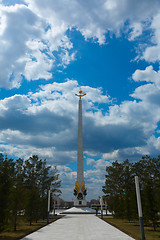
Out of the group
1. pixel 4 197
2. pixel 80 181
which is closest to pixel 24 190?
pixel 4 197

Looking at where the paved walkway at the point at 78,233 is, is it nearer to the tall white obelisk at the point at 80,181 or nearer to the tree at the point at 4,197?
the tree at the point at 4,197

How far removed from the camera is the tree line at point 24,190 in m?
15.2

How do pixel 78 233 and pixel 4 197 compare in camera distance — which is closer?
pixel 4 197

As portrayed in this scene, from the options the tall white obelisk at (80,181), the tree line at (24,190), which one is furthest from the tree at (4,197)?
the tall white obelisk at (80,181)

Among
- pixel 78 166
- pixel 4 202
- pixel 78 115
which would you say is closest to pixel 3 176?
pixel 4 202

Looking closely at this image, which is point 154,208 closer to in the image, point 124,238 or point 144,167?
point 124,238

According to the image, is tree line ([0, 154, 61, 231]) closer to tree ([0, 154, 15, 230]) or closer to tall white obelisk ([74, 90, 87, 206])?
tree ([0, 154, 15, 230])

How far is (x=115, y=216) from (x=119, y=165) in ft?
49.6

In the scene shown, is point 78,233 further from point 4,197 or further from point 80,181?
point 80,181

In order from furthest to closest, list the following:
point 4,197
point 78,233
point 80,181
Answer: point 80,181
point 78,233
point 4,197

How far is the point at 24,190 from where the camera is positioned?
2139cm

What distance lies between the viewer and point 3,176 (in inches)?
615

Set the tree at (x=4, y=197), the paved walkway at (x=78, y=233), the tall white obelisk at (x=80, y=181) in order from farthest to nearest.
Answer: the tall white obelisk at (x=80, y=181) → the tree at (x=4, y=197) → the paved walkway at (x=78, y=233)

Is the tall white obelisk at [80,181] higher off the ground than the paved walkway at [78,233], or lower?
higher
